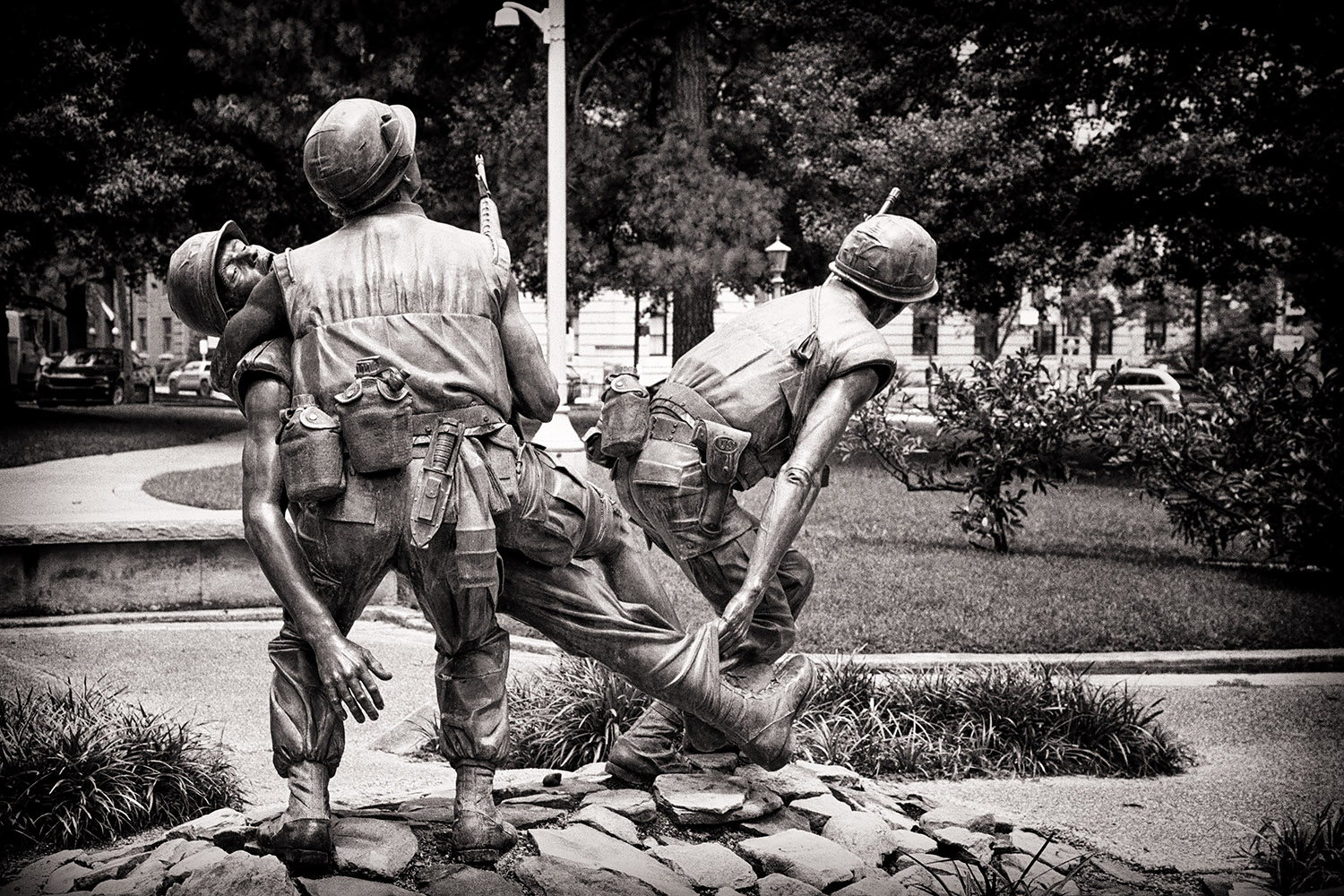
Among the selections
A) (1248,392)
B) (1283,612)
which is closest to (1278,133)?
(1248,392)

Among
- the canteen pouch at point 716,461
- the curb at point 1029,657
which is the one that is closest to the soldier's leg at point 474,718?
the canteen pouch at point 716,461

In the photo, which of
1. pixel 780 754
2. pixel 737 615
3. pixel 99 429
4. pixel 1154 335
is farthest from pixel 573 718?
pixel 1154 335

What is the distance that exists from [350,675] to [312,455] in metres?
0.59

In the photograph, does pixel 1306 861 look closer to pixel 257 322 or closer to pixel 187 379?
pixel 257 322

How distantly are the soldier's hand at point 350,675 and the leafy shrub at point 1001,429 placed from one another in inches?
324

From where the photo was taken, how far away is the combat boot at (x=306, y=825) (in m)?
3.67

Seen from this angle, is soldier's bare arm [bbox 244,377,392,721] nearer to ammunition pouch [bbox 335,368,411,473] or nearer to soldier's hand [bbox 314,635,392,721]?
soldier's hand [bbox 314,635,392,721]

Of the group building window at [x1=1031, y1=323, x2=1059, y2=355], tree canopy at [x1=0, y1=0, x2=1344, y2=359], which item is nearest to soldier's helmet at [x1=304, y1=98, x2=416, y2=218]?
tree canopy at [x1=0, y1=0, x2=1344, y2=359]

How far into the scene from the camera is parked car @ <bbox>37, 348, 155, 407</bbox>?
Result: 30.5 meters

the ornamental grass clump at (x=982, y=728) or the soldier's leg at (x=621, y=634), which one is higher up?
the soldier's leg at (x=621, y=634)

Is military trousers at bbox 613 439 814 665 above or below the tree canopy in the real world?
below

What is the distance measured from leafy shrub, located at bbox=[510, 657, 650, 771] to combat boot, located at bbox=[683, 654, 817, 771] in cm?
136

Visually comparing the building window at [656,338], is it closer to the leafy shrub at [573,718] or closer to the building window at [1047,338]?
the building window at [1047,338]

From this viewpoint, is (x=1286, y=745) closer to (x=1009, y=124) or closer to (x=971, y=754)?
(x=971, y=754)
